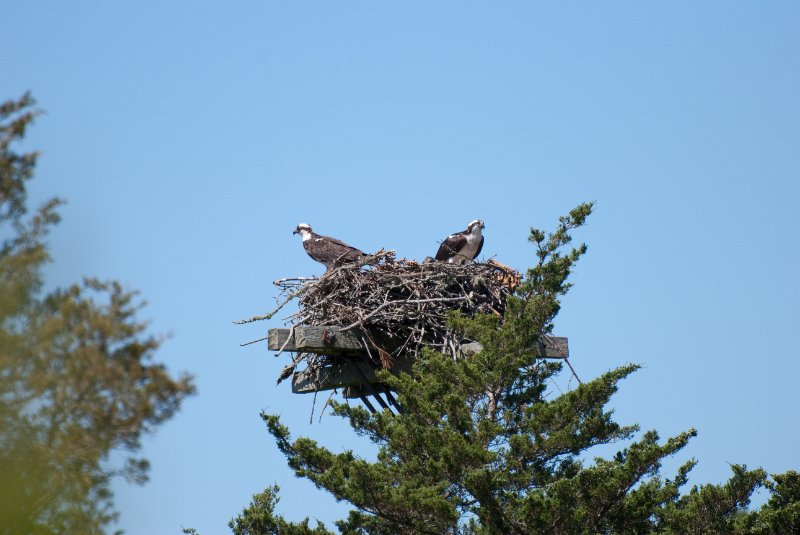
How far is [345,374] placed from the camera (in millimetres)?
12391

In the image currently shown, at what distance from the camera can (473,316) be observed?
12672 millimetres

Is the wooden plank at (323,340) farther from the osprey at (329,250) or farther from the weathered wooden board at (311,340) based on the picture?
the osprey at (329,250)

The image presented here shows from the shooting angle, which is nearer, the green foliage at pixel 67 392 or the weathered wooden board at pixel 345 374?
the green foliage at pixel 67 392

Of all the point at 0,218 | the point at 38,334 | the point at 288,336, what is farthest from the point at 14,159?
the point at 288,336

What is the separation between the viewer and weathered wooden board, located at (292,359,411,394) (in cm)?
1234

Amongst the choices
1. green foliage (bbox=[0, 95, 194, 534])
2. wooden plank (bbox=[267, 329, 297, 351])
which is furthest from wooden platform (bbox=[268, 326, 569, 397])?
green foliage (bbox=[0, 95, 194, 534])

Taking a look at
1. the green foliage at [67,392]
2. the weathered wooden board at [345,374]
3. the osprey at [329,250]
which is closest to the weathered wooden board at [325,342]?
the weathered wooden board at [345,374]

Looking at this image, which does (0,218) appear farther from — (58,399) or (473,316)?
(473,316)

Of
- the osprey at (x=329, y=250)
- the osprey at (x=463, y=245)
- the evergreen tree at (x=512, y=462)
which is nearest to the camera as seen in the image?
the evergreen tree at (x=512, y=462)

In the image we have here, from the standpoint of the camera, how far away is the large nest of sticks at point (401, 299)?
12195 millimetres

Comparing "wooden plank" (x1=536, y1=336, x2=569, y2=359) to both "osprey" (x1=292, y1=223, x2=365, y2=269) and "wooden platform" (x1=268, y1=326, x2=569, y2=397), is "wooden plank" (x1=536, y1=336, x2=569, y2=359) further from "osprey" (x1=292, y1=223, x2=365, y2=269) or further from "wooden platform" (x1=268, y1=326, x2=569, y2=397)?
"osprey" (x1=292, y1=223, x2=365, y2=269)

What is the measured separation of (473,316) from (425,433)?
1825mm

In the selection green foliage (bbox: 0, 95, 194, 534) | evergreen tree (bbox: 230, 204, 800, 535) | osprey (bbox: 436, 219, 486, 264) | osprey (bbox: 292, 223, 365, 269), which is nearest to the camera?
green foliage (bbox: 0, 95, 194, 534)

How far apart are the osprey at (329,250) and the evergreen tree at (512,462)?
1.69 m
